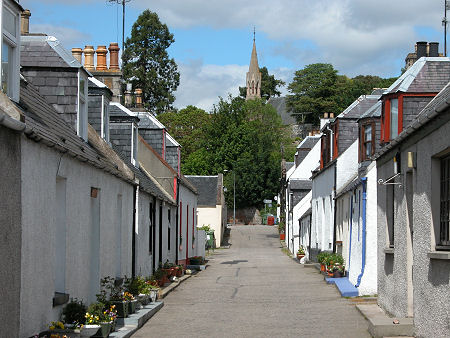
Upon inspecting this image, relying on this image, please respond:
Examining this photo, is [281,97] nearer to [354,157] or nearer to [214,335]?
[354,157]

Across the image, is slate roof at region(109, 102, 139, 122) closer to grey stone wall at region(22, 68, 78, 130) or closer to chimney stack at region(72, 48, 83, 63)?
chimney stack at region(72, 48, 83, 63)

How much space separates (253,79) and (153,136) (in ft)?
366

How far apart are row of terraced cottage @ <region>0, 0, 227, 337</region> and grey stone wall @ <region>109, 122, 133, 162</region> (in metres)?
0.03

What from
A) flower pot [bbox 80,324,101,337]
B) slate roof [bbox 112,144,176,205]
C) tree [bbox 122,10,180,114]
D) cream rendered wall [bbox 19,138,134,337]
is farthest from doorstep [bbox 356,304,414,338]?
tree [bbox 122,10,180,114]

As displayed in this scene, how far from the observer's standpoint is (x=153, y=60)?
83750 mm

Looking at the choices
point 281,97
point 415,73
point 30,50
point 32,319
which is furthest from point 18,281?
point 281,97

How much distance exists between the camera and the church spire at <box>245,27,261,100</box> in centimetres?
14038

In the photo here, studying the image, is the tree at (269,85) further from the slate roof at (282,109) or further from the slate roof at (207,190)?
the slate roof at (207,190)

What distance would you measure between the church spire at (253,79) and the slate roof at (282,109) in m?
3.35

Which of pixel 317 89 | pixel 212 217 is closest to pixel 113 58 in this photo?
pixel 212 217

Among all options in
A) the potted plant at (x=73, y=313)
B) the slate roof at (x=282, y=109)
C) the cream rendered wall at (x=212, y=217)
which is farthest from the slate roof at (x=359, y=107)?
the slate roof at (x=282, y=109)

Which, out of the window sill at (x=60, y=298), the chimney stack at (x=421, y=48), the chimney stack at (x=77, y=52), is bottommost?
the window sill at (x=60, y=298)

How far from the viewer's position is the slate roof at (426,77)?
55.1 ft

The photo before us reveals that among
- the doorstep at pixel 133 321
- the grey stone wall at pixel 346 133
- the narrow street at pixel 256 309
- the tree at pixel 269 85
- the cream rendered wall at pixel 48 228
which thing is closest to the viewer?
the cream rendered wall at pixel 48 228
